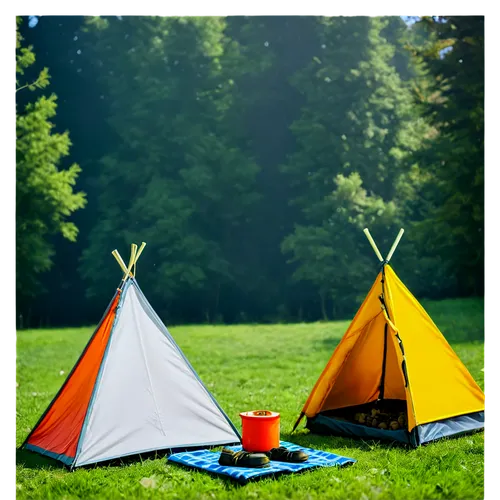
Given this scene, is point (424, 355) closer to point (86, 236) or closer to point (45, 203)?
point (45, 203)

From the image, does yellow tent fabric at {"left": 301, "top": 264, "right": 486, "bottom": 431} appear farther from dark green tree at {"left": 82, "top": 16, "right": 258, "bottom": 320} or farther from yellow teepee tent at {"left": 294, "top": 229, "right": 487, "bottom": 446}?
dark green tree at {"left": 82, "top": 16, "right": 258, "bottom": 320}

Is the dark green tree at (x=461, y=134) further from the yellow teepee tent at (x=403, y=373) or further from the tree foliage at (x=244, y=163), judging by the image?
the yellow teepee tent at (x=403, y=373)

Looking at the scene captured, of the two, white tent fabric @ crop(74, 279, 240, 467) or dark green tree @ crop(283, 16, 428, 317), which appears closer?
white tent fabric @ crop(74, 279, 240, 467)

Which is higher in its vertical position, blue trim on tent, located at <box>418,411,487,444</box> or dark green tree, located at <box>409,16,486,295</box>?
dark green tree, located at <box>409,16,486,295</box>

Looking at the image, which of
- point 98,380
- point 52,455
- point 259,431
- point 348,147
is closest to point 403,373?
point 259,431

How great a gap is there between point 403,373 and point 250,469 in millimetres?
1830

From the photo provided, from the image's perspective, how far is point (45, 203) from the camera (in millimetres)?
20547

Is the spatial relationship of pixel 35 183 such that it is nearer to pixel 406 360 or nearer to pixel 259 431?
pixel 406 360

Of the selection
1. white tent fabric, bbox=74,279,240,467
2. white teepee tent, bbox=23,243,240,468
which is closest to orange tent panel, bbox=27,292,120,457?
white teepee tent, bbox=23,243,240,468

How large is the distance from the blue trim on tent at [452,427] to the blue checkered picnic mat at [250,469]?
0.96m

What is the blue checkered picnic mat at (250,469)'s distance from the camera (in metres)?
5.07

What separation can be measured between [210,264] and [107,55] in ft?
29.3

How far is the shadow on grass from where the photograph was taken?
5.67 m

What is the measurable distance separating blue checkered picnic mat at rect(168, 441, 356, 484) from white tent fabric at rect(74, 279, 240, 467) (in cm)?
28
